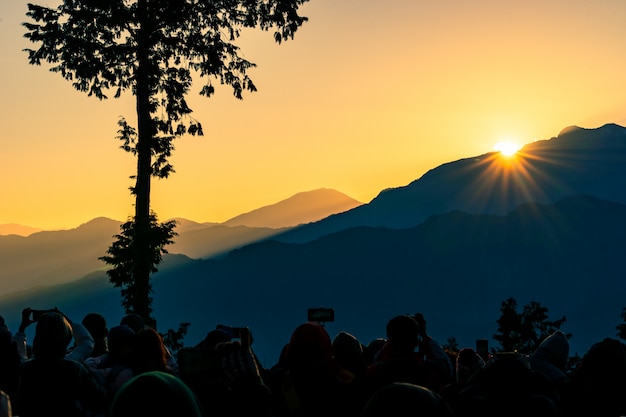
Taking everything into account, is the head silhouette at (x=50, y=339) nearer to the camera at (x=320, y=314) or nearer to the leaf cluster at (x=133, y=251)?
the camera at (x=320, y=314)

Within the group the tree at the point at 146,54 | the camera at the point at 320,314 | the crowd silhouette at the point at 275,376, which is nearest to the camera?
the crowd silhouette at the point at 275,376

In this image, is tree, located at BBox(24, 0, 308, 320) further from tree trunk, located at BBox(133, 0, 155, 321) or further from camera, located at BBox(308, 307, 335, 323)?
camera, located at BBox(308, 307, 335, 323)

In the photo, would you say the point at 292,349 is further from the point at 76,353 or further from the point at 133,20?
the point at 133,20

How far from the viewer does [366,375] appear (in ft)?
21.5

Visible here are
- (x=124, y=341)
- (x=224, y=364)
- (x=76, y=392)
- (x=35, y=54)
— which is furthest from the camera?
(x=35, y=54)

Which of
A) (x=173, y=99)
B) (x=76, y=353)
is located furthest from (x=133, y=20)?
(x=76, y=353)

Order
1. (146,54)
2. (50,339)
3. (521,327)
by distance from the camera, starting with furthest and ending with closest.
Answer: (521,327) < (146,54) < (50,339)

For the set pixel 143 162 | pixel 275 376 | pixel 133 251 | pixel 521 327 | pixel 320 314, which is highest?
pixel 143 162

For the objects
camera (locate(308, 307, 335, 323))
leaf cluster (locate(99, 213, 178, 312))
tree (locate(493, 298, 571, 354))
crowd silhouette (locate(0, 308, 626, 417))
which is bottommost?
tree (locate(493, 298, 571, 354))

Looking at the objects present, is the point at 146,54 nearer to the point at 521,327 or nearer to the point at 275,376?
the point at 275,376

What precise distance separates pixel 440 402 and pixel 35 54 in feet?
65.8

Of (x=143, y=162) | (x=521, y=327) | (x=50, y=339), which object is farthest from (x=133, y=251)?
(x=521, y=327)

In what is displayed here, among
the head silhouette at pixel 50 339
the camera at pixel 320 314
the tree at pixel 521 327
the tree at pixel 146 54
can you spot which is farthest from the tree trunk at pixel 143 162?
the tree at pixel 521 327

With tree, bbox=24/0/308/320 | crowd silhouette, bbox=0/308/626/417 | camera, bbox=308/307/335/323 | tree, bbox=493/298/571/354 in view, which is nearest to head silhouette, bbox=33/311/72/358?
crowd silhouette, bbox=0/308/626/417
